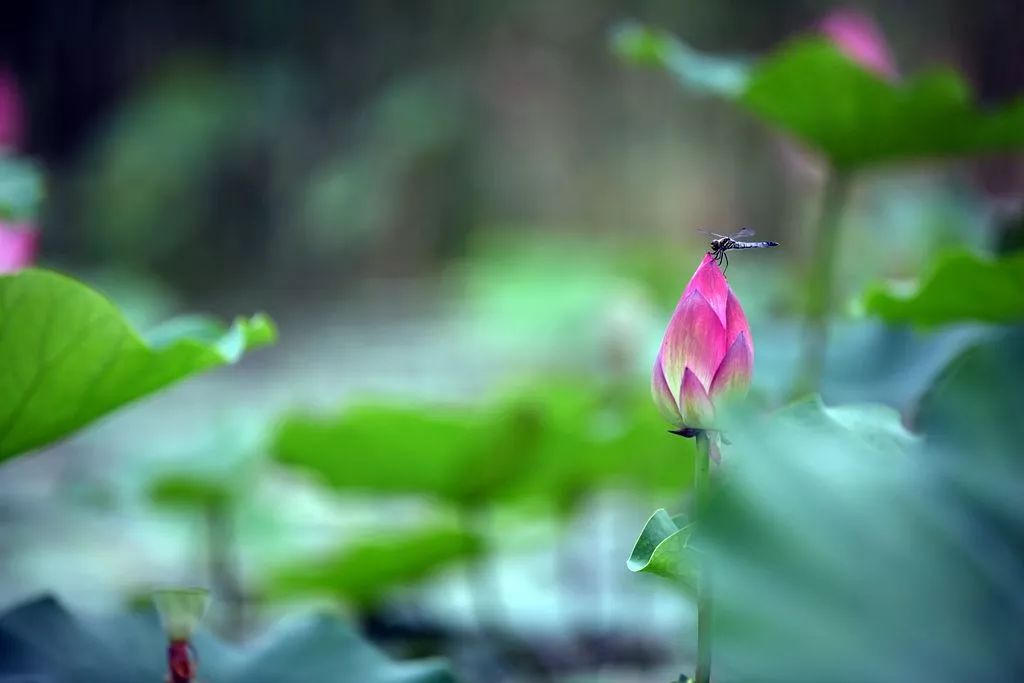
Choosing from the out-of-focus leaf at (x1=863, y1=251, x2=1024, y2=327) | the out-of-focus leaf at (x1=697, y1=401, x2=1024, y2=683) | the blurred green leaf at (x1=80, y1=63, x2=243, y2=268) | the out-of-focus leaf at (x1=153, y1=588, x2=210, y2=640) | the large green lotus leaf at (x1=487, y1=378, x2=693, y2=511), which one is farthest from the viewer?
the blurred green leaf at (x1=80, y1=63, x2=243, y2=268)

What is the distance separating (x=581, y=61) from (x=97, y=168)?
221cm

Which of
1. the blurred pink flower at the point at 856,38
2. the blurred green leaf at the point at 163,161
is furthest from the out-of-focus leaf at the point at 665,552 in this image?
the blurred green leaf at the point at 163,161

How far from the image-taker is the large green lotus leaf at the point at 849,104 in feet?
2.58

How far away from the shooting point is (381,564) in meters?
0.99

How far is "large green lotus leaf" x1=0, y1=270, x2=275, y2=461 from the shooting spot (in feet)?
1.74

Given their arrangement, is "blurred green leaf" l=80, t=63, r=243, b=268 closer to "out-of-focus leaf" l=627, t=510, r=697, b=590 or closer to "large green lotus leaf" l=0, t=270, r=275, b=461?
"large green lotus leaf" l=0, t=270, r=275, b=461

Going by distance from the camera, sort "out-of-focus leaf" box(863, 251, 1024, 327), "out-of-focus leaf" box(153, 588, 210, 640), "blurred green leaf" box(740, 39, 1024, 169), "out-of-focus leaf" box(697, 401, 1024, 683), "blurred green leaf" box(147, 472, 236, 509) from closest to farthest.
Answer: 1. "out-of-focus leaf" box(697, 401, 1024, 683)
2. "out-of-focus leaf" box(153, 588, 210, 640)
3. "out-of-focus leaf" box(863, 251, 1024, 327)
4. "blurred green leaf" box(740, 39, 1024, 169)
5. "blurred green leaf" box(147, 472, 236, 509)

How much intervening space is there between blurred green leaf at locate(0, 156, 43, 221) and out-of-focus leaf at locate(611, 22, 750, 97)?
45 centimetres

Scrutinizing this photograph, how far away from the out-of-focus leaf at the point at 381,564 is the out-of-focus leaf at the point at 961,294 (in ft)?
1.48

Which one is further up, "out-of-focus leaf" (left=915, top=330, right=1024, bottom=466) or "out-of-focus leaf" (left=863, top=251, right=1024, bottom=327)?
"out-of-focus leaf" (left=863, top=251, right=1024, bottom=327)

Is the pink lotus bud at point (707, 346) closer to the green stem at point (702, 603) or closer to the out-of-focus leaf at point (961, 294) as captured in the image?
the green stem at point (702, 603)

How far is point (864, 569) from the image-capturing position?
34 cm

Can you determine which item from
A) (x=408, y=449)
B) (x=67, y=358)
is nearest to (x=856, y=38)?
(x=408, y=449)

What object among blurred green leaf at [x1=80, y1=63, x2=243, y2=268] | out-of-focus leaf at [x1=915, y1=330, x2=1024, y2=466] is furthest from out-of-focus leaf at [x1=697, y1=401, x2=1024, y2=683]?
blurred green leaf at [x1=80, y1=63, x2=243, y2=268]
